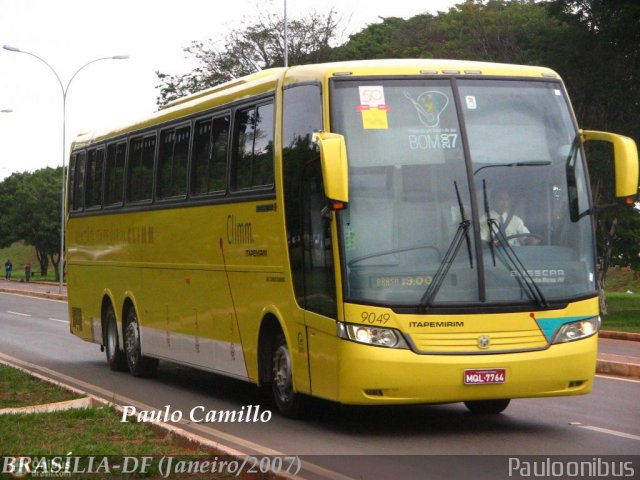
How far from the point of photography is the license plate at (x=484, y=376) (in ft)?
35.4

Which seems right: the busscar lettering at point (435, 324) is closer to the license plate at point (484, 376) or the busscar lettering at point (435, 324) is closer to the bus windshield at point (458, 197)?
the bus windshield at point (458, 197)

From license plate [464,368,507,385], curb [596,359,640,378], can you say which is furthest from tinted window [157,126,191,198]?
curb [596,359,640,378]

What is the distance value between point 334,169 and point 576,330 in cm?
254

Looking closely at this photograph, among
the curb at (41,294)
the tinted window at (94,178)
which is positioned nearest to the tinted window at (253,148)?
the tinted window at (94,178)

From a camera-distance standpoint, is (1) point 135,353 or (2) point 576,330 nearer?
(2) point 576,330

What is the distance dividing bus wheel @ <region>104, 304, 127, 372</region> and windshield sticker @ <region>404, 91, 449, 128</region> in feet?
28.1

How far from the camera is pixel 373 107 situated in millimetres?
11398

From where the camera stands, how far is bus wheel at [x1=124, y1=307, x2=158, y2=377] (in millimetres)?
17891

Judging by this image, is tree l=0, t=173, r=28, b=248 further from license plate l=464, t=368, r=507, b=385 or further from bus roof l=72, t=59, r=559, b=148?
license plate l=464, t=368, r=507, b=385

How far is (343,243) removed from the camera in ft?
36.3

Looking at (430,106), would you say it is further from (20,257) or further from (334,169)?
(20,257)

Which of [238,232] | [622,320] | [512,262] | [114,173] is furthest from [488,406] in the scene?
[622,320]

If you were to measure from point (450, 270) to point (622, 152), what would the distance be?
6.00ft

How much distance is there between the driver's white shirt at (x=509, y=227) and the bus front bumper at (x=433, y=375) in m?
0.94
